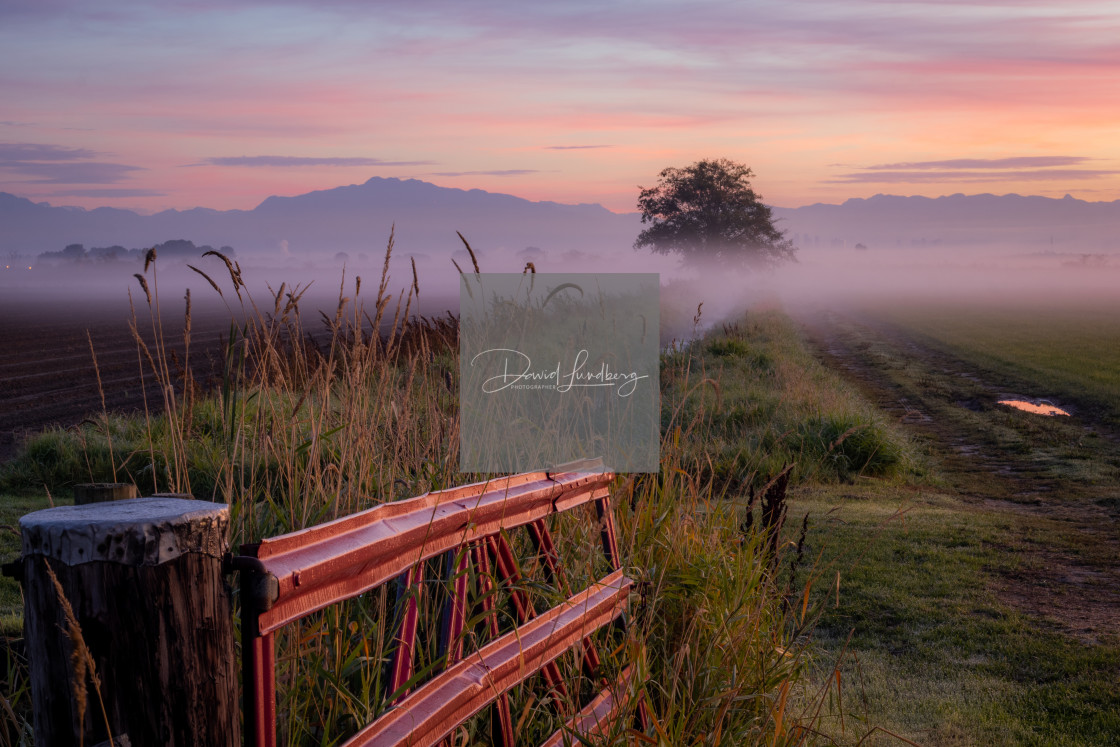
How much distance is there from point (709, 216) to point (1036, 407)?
4781 centimetres

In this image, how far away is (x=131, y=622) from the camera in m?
1.46

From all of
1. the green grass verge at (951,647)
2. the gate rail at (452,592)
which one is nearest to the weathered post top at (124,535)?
the gate rail at (452,592)

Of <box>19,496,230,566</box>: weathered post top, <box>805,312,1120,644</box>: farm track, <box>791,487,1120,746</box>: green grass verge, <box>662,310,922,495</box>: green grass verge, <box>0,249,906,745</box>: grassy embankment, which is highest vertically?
<box>19,496,230,566</box>: weathered post top

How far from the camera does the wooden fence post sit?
145 cm

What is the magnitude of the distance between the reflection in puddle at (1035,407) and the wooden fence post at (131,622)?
16750mm

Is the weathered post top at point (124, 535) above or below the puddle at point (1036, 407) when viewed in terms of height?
above

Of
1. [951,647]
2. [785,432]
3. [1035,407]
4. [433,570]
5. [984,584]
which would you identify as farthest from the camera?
[1035,407]

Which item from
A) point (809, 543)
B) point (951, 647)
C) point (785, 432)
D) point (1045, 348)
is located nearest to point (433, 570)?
Answer: point (951, 647)

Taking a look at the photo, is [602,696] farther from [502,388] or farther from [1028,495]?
[1028,495]

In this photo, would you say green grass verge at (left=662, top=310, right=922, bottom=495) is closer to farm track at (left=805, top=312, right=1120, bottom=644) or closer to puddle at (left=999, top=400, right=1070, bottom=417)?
farm track at (left=805, top=312, right=1120, bottom=644)

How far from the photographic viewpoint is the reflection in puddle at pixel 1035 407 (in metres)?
15.5

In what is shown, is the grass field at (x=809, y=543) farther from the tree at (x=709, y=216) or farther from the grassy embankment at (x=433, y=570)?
the tree at (x=709, y=216)

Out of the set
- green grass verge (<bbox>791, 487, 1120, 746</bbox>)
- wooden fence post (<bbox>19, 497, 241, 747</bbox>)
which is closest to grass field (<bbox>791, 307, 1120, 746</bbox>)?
green grass verge (<bbox>791, 487, 1120, 746</bbox>)

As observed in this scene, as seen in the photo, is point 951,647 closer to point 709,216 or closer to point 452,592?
point 452,592
